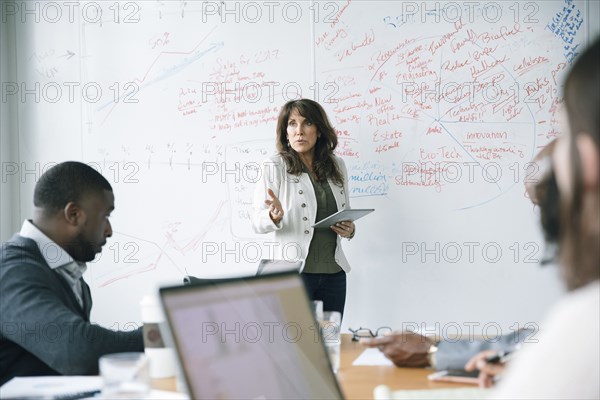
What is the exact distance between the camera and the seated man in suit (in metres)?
1.62

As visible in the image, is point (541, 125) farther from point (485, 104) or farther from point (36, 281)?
point (36, 281)

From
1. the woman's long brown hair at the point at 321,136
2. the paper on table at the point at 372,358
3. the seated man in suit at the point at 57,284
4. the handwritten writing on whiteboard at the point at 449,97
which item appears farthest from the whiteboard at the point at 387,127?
the paper on table at the point at 372,358

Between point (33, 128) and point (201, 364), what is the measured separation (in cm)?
319

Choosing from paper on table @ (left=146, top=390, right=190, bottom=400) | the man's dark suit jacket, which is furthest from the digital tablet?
paper on table @ (left=146, top=390, right=190, bottom=400)

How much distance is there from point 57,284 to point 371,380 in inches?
32.7

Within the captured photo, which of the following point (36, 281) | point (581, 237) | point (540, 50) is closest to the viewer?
point (581, 237)

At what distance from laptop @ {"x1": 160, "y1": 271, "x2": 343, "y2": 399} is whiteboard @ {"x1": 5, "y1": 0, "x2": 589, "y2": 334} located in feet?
8.07

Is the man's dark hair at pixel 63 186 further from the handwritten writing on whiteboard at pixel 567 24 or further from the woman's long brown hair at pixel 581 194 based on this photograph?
the handwritten writing on whiteboard at pixel 567 24

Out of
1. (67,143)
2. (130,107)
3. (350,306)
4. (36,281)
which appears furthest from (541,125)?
(36,281)

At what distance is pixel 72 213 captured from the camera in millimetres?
1939

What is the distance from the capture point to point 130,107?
379 centimetres

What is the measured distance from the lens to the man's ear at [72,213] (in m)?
1.93

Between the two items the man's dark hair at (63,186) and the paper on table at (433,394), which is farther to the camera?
the man's dark hair at (63,186)

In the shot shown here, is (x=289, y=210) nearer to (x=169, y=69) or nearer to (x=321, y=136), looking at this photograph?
(x=321, y=136)
